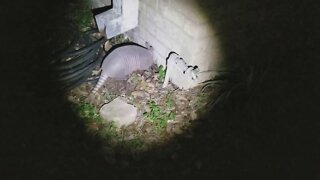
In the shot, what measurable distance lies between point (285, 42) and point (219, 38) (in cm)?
106

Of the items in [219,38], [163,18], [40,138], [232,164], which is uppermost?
[163,18]

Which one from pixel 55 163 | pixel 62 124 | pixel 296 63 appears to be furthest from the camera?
pixel 296 63

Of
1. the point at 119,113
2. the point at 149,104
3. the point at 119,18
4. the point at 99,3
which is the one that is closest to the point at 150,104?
the point at 149,104

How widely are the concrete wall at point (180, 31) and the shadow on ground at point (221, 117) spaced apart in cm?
13

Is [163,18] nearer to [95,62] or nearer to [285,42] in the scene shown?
[95,62]

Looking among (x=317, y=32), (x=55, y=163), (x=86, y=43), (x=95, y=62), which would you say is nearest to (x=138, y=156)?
(x=55, y=163)

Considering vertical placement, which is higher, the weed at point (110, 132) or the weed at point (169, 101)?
the weed at point (169, 101)

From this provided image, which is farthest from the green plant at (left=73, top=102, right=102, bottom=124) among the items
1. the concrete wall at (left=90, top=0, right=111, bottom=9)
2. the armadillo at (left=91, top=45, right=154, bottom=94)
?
the concrete wall at (left=90, top=0, right=111, bottom=9)

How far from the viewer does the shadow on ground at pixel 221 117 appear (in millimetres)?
3607

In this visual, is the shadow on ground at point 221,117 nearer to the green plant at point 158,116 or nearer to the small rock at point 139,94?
the green plant at point 158,116

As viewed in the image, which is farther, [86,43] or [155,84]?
[86,43]

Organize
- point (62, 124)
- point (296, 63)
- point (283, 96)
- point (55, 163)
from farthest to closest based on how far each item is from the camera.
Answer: point (296, 63) < point (283, 96) < point (62, 124) < point (55, 163)

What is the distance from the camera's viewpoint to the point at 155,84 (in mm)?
4297

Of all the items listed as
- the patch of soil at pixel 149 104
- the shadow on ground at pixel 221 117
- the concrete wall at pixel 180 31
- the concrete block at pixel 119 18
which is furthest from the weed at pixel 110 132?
the concrete block at pixel 119 18
